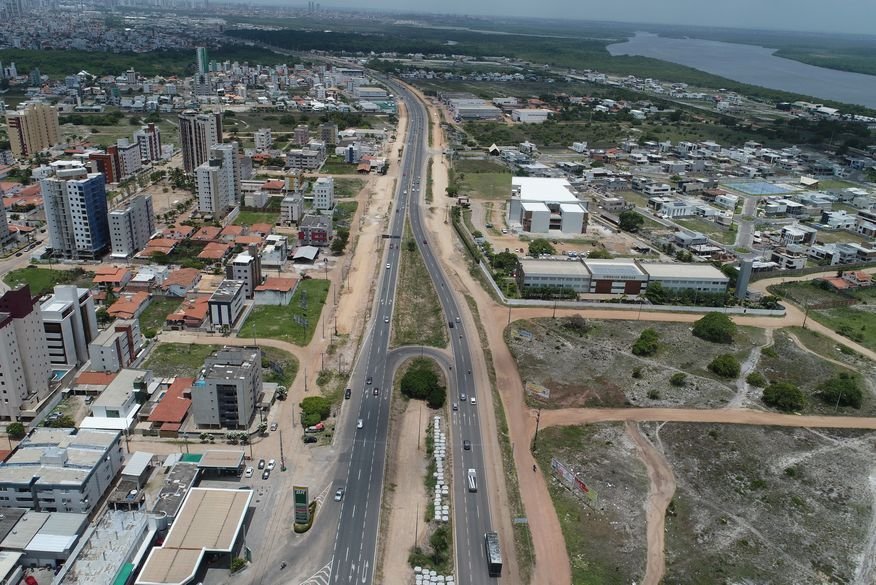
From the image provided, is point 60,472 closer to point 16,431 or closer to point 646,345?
point 16,431

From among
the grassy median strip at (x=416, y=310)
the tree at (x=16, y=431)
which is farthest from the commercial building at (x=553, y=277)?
the tree at (x=16, y=431)

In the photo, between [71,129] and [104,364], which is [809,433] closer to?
[104,364]

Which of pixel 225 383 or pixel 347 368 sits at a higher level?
pixel 225 383

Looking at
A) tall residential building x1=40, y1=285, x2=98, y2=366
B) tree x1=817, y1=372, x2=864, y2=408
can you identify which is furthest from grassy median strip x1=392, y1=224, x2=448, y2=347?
tree x1=817, y1=372, x2=864, y2=408

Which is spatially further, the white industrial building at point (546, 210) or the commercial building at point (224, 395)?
the white industrial building at point (546, 210)

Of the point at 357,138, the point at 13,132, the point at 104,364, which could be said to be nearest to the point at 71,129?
the point at 13,132

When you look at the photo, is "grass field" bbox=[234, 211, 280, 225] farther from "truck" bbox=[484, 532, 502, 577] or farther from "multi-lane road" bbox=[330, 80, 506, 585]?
"truck" bbox=[484, 532, 502, 577]

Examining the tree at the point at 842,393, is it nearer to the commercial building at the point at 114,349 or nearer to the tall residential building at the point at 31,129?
the commercial building at the point at 114,349
